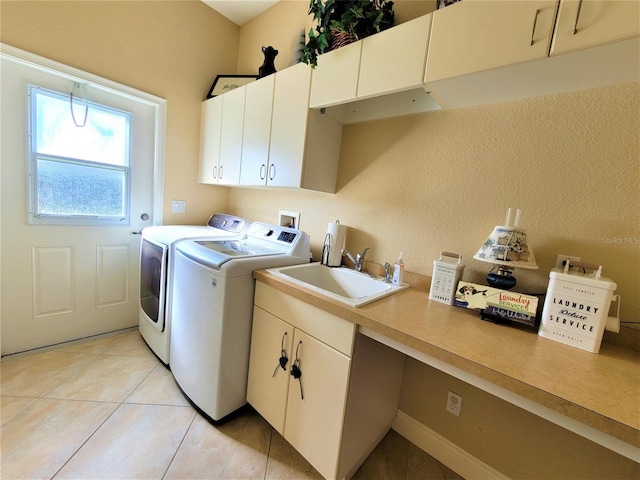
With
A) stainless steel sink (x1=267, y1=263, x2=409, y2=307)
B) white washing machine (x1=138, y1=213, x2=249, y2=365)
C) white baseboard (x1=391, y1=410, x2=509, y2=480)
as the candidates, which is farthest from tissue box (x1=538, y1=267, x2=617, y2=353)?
white washing machine (x1=138, y1=213, x2=249, y2=365)

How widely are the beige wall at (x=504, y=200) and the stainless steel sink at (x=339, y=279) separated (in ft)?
0.62

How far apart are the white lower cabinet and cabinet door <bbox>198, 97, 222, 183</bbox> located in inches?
54.6

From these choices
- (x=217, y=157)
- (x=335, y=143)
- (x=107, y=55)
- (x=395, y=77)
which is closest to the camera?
(x=395, y=77)

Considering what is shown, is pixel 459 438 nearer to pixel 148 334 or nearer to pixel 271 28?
pixel 148 334

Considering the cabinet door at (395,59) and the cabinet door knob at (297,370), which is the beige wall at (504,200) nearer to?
the cabinet door at (395,59)

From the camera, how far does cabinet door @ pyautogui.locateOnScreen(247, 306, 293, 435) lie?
1.27 metres

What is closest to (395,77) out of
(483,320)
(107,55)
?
(483,320)

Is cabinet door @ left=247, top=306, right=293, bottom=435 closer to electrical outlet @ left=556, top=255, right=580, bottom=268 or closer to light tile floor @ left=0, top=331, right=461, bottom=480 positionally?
light tile floor @ left=0, top=331, right=461, bottom=480

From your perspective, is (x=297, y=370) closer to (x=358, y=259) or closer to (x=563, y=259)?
(x=358, y=259)

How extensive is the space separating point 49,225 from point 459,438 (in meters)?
2.91

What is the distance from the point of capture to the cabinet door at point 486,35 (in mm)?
829

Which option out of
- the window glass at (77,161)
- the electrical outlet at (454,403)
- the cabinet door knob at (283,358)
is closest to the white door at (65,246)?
the window glass at (77,161)

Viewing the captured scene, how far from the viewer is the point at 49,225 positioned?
71.6 inches

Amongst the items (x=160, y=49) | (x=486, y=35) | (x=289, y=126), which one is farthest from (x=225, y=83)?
(x=486, y=35)
